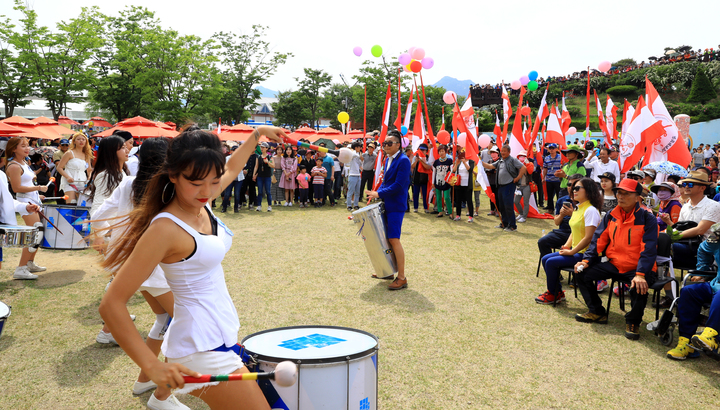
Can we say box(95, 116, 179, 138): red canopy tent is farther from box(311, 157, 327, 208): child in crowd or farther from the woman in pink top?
box(311, 157, 327, 208): child in crowd

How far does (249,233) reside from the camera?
33.0ft

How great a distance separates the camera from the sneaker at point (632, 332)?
15.6 ft

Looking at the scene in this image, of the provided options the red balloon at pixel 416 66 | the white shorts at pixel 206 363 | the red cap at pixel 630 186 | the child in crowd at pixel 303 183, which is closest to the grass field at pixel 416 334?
the red cap at pixel 630 186

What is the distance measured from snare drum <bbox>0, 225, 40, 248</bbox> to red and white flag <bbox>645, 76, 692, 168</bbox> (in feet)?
32.7

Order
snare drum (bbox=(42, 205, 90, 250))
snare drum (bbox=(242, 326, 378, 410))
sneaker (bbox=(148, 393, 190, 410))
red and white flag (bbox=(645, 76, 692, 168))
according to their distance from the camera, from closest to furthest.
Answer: snare drum (bbox=(242, 326, 378, 410)), sneaker (bbox=(148, 393, 190, 410)), snare drum (bbox=(42, 205, 90, 250)), red and white flag (bbox=(645, 76, 692, 168))

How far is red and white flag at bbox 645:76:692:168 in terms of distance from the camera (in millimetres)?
8586

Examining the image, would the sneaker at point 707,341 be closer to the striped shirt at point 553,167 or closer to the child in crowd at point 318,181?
the striped shirt at point 553,167

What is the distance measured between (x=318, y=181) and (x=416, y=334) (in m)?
10.0

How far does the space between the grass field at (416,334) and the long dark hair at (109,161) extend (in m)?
1.15

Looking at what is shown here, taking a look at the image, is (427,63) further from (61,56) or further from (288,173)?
(61,56)

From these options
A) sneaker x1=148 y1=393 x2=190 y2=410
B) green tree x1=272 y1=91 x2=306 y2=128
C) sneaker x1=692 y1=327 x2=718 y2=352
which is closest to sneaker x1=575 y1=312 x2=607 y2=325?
sneaker x1=692 y1=327 x2=718 y2=352

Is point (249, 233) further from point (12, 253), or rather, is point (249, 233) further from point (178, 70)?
point (178, 70)

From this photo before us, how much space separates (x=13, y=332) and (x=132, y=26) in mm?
34059

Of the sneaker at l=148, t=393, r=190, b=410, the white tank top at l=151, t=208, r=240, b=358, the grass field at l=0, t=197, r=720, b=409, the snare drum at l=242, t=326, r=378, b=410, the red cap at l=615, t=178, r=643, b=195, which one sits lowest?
the grass field at l=0, t=197, r=720, b=409
